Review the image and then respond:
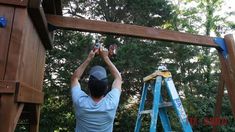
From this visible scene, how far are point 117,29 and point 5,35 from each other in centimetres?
145

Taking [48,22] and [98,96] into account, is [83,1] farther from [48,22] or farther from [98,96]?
[98,96]

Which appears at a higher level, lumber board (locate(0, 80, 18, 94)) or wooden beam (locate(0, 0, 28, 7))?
wooden beam (locate(0, 0, 28, 7))

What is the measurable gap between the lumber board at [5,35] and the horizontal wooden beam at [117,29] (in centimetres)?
105

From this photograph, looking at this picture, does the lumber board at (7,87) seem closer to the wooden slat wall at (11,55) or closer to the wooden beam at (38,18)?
the wooden slat wall at (11,55)

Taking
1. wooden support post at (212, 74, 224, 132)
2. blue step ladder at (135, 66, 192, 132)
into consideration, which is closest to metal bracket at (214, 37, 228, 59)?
wooden support post at (212, 74, 224, 132)

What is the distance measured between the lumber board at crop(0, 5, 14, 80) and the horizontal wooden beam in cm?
105

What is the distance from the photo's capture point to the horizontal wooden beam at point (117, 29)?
3.42 m

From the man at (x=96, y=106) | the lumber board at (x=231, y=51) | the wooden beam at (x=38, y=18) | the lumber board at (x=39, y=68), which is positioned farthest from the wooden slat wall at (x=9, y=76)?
the lumber board at (x=231, y=51)

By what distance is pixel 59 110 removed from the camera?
10828mm

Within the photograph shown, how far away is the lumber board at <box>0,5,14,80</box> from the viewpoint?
7.53 ft

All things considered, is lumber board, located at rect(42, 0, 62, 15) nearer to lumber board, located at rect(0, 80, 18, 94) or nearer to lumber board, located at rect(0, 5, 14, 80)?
lumber board, located at rect(0, 5, 14, 80)

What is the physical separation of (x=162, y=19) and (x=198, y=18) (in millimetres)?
4560

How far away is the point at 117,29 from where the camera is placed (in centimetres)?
352

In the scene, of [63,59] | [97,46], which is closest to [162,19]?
[63,59]
